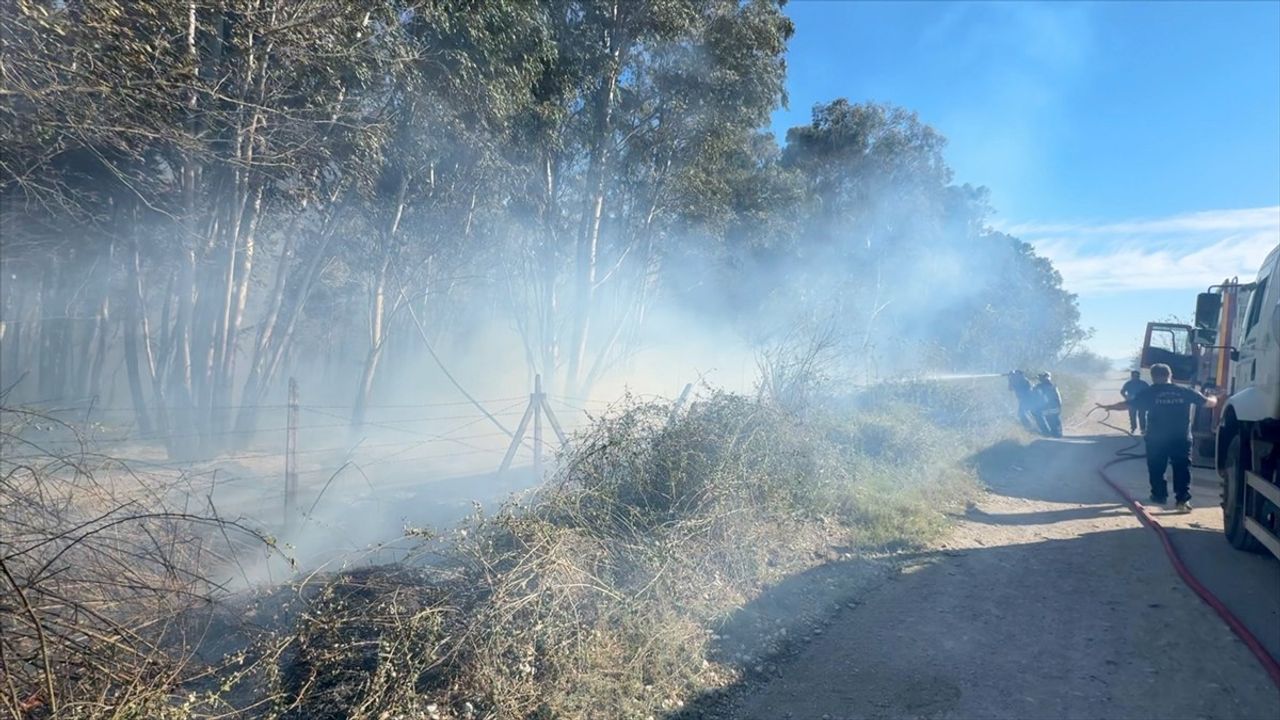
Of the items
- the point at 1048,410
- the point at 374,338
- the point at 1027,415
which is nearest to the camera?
the point at 1048,410

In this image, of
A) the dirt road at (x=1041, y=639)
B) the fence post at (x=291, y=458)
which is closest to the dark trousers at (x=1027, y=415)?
the dirt road at (x=1041, y=639)

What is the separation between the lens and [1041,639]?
15.6ft

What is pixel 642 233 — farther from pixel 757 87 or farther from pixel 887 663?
pixel 887 663

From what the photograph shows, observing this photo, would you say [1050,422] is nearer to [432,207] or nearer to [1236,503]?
[1236,503]

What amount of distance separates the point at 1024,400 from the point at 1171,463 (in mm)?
8649

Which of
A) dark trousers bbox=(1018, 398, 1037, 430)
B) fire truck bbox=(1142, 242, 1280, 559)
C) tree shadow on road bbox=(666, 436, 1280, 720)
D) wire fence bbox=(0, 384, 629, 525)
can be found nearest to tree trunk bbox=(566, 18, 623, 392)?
wire fence bbox=(0, 384, 629, 525)

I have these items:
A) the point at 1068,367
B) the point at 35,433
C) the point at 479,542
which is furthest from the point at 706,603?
the point at 1068,367

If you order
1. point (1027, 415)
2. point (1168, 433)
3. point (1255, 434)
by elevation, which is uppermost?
point (1255, 434)

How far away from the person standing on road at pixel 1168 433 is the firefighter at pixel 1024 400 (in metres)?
8.17

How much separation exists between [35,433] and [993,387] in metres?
19.2

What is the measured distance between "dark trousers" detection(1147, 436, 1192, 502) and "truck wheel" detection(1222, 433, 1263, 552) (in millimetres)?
1180

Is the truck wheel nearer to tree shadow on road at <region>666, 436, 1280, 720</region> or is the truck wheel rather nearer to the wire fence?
tree shadow on road at <region>666, 436, 1280, 720</region>

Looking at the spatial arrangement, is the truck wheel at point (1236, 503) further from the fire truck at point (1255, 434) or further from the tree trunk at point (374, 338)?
the tree trunk at point (374, 338)

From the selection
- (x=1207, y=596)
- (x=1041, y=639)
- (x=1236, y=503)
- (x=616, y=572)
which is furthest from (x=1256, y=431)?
(x=616, y=572)
